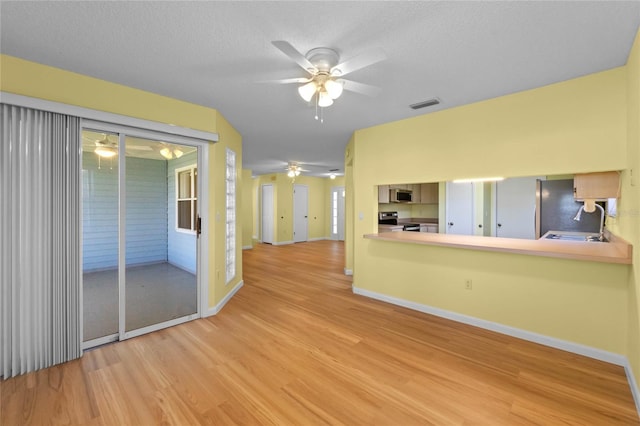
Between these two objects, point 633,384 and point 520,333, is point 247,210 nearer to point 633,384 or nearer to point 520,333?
point 520,333

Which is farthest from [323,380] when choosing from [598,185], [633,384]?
[598,185]

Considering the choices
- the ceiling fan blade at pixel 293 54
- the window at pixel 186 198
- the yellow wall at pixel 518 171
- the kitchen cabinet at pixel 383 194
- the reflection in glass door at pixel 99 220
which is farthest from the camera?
the kitchen cabinet at pixel 383 194

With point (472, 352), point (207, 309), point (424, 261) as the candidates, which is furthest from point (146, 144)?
point (472, 352)

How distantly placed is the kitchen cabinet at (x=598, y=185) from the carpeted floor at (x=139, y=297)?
14.1 feet

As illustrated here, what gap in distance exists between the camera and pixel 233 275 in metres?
4.09

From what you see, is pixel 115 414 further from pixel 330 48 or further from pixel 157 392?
pixel 330 48

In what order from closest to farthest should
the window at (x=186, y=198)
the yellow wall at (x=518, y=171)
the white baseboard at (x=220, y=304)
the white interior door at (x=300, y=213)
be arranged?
the yellow wall at (x=518, y=171) < the white baseboard at (x=220, y=304) < the window at (x=186, y=198) < the white interior door at (x=300, y=213)

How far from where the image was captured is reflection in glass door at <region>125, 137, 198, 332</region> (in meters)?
3.05

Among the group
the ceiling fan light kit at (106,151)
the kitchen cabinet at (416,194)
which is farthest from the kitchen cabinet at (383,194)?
the ceiling fan light kit at (106,151)

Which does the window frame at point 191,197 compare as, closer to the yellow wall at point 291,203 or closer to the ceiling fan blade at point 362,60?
the ceiling fan blade at point 362,60

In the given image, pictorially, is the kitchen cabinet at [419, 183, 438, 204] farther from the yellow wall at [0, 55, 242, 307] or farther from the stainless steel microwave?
the yellow wall at [0, 55, 242, 307]

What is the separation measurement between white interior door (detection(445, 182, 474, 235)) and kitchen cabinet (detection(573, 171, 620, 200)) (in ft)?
9.18

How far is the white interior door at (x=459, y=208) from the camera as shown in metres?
5.32

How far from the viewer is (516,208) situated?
193 inches
